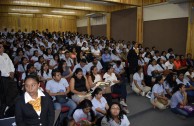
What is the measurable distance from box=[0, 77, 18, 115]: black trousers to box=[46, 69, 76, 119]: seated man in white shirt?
783 mm

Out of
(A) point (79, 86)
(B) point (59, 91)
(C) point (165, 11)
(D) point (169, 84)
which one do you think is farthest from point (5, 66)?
(C) point (165, 11)

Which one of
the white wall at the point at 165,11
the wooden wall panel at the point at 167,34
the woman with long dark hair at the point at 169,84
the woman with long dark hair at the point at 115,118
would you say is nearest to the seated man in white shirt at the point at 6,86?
the woman with long dark hair at the point at 115,118

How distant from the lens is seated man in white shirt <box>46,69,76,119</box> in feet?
13.3

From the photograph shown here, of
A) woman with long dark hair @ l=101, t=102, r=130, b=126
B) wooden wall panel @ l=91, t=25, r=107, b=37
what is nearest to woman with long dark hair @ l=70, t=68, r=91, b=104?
woman with long dark hair @ l=101, t=102, r=130, b=126

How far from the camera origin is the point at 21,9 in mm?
13859

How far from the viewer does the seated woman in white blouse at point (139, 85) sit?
19.6 feet

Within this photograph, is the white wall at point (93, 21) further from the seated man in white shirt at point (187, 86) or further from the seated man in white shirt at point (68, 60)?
the seated man in white shirt at point (187, 86)

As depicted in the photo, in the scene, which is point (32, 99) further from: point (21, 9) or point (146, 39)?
point (21, 9)

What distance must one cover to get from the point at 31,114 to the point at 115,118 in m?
1.78

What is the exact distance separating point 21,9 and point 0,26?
289 cm

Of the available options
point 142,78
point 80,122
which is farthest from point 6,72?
point 142,78

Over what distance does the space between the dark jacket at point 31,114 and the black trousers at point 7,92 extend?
1601mm

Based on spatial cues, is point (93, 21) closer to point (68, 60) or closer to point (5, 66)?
point (68, 60)

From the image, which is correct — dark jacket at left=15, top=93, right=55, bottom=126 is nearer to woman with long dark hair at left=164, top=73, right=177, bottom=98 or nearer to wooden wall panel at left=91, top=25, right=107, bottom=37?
woman with long dark hair at left=164, top=73, right=177, bottom=98
